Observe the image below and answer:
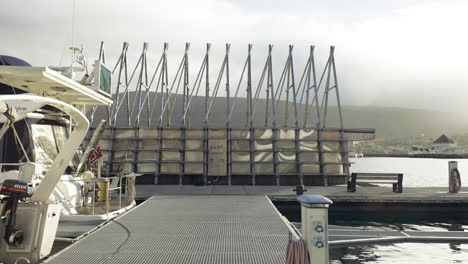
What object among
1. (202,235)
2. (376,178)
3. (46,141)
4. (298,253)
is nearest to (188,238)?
(202,235)

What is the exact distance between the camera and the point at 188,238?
26.3 ft

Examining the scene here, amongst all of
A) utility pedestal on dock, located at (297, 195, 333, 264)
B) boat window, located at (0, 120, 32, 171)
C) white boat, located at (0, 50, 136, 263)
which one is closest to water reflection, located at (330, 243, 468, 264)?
utility pedestal on dock, located at (297, 195, 333, 264)

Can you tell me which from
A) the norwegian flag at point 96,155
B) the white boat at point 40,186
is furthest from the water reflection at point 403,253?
the norwegian flag at point 96,155

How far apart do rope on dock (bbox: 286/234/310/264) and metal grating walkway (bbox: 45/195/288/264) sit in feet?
4.00

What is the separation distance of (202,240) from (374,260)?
13.5 ft

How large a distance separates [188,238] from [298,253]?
3.51 metres

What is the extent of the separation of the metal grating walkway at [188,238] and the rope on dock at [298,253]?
1219 mm

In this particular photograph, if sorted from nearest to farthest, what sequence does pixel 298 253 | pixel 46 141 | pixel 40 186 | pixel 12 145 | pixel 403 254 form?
pixel 298 253 → pixel 40 186 → pixel 403 254 → pixel 12 145 → pixel 46 141

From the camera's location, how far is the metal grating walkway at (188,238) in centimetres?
A: 661

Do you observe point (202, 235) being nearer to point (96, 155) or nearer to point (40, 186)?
point (40, 186)

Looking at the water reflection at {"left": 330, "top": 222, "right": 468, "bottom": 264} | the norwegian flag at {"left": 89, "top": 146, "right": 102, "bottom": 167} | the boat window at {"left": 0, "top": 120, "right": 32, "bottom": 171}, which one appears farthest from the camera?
the norwegian flag at {"left": 89, "top": 146, "right": 102, "bottom": 167}

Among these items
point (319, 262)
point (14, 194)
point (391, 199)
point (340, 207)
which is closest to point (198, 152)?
point (340, 207)

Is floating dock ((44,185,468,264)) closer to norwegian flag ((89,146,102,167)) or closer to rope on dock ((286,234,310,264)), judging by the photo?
rope on dock ((286,234,310,264))

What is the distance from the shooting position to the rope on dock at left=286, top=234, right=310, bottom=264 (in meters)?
5.14
